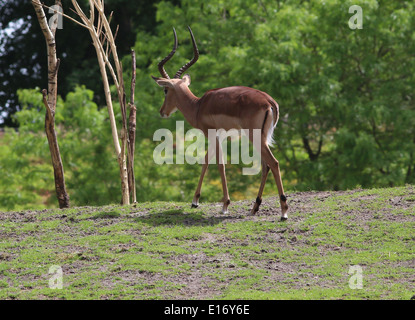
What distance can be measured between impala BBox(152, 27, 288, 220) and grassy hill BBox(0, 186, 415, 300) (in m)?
0.67

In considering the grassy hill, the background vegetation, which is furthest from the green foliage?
the grassy hill

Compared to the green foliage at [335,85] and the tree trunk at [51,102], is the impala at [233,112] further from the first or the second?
the green foliage at [335,85]

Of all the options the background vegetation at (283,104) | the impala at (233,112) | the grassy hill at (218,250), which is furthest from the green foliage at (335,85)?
the impala at (233,112)

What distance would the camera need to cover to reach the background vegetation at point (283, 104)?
16.4 metres

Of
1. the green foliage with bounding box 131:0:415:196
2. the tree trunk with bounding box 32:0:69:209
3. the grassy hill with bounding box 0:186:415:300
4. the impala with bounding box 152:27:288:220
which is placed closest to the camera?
the grassy hill with bounding box 0:186:415:300

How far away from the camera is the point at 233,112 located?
878 cm

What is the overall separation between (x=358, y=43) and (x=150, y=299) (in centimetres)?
1263

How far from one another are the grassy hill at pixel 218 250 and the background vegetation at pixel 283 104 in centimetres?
639

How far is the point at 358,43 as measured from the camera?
1725 centimetres

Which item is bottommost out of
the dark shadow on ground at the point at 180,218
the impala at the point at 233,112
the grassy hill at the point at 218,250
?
the grassy hill at the point at 218,250

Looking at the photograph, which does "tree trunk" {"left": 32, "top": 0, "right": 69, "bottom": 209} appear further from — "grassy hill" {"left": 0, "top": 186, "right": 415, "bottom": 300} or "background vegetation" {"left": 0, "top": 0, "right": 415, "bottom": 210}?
"background vegetation" {"left": 0, "top": 0, "right": 415, "bottom": 210}

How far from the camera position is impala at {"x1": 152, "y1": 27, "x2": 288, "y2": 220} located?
28.0 feet

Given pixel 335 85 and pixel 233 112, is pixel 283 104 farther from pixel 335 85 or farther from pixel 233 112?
pixel 233 112

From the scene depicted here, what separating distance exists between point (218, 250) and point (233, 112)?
6.58 feet
